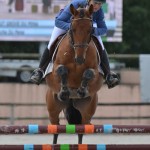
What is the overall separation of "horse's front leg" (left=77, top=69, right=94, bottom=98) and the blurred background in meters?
6.94

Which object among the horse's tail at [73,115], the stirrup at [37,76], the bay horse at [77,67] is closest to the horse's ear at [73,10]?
the bay horse at [77,67]

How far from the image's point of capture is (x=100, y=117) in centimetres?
1648

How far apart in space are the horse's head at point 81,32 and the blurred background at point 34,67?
735 centimetres

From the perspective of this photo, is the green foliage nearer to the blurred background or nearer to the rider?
the blurred background

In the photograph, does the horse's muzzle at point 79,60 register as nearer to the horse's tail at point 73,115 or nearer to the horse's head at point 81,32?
the horse's head at point 81,32

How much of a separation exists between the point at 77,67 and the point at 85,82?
215 millimetres

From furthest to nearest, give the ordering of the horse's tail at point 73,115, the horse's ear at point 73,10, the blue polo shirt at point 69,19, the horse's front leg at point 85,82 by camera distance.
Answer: the horse's tail at point 73,115, the blue polo shirt at point 69,19, the horse's front leg at point 85,82, the horse's ear at point 73,10

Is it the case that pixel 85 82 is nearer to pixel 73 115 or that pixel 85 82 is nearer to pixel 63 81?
pixel 63 81

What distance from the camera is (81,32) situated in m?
7.23

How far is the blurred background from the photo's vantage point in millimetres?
16875

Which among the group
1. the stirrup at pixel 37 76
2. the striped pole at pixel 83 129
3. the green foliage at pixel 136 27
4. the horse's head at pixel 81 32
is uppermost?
the horse's head at pixel 81 32

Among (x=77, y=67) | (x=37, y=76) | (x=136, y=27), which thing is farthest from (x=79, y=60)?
(x=136, y=27)

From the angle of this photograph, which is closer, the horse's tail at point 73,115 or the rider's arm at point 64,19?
the rider's arm at point 64,19

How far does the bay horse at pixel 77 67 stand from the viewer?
7.25m
